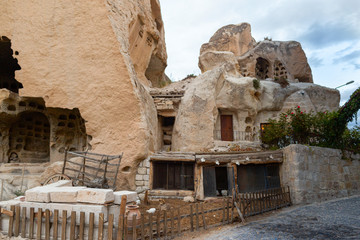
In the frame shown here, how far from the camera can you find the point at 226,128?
49.0 ft

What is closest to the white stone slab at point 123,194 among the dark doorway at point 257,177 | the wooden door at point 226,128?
the dark doorway at point 257,177

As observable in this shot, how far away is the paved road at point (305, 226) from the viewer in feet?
16.0

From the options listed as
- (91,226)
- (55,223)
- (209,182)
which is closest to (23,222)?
(55,223)

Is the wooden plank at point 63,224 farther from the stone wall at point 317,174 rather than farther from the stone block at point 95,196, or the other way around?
the stone wall at point 317,174

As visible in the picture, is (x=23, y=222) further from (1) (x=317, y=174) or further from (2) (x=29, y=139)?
(1) (x=317, y=174)

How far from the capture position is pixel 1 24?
929 centimetres

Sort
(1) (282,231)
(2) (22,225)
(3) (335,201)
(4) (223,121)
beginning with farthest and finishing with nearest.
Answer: (4) (223,121) → (3) (335,201) → (1) (282,231) → (2) (22,225)

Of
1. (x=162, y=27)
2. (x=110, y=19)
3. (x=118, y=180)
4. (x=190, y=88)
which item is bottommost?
(x=118, y=180)

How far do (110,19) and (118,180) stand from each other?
636cm

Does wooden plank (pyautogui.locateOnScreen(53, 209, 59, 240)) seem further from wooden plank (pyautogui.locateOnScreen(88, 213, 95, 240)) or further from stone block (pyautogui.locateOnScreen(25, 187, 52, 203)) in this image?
wooden plank (pyautogui.locateOnScreen(88, 213, 95, 240))

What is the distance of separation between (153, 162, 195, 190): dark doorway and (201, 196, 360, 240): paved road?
3.92 m

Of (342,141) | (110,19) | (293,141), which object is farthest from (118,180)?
(342,141)

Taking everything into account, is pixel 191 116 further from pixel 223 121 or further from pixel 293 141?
pixel 293 141

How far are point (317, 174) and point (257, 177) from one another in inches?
88.2
